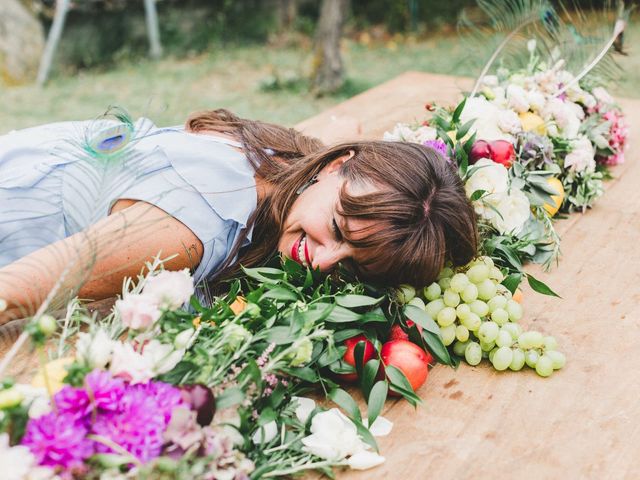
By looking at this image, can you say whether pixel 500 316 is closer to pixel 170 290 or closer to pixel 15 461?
Answer: pixel 170 290

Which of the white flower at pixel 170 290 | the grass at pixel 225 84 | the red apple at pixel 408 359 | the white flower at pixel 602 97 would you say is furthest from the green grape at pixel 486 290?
the grass at pixel 225 84

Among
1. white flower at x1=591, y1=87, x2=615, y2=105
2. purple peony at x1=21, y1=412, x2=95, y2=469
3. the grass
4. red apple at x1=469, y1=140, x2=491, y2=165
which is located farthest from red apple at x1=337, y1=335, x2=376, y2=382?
the grass

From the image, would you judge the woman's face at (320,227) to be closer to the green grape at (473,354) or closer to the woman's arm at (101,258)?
the woman's arm at (101,258)

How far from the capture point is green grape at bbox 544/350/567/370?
1542mm

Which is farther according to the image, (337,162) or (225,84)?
(225,84)

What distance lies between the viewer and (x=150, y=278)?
4.04 ft

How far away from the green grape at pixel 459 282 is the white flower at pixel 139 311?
0.78m

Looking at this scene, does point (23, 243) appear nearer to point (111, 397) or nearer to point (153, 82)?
point (111, 397)

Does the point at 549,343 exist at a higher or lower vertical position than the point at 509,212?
lower

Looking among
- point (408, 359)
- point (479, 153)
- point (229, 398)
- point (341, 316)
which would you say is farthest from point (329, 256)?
point (479, 153)

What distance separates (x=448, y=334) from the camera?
1605 millimetres

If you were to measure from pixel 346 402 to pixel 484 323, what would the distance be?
0.42m

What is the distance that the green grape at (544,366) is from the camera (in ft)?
5.02

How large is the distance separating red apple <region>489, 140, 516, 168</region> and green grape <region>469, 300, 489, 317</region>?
0.64 meters
